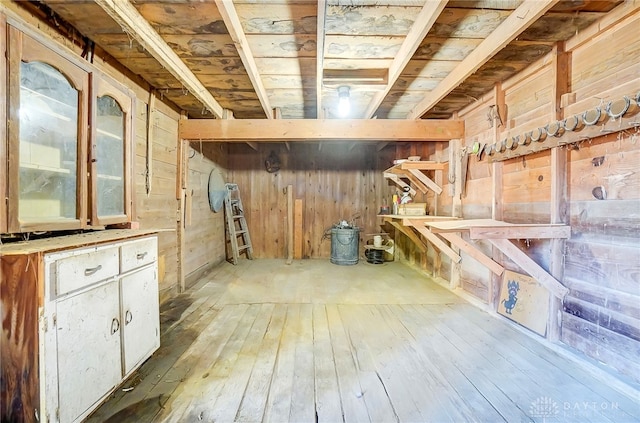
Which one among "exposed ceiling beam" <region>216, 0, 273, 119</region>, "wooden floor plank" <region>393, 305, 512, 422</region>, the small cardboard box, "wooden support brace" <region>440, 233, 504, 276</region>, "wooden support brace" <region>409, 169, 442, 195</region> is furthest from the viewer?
the small cardboard box

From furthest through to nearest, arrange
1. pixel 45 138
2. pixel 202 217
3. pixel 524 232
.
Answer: pixel 202 217
pixel 524 232
pixel 45 138

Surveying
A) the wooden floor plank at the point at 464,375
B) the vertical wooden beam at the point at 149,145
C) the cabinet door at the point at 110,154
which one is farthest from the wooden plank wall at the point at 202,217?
the wooden floor plank at the point at 464,375

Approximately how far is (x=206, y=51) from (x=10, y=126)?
1.22 metres

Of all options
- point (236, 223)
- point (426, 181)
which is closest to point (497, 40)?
point (426, 181)

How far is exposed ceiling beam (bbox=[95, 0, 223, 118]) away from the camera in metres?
1.44

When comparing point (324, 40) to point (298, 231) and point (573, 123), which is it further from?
point (298, 231)

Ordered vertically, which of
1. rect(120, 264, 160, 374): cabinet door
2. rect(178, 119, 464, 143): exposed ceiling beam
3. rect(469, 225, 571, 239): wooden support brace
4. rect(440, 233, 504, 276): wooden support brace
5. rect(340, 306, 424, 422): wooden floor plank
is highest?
rect(178, 119, 464, 143): exposed ceiling beam

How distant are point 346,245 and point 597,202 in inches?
125

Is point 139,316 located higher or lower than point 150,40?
lower

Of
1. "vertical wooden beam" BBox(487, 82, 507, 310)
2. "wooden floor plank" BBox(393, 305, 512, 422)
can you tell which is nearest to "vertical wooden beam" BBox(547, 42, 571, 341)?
"vertical wooden beam" BBox(487, 82, 507, 310)

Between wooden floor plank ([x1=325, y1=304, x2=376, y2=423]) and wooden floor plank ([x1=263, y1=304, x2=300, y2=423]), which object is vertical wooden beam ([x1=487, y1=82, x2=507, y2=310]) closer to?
wooden floor plank ([x1=325, y1=304, x2=376, y2=423])

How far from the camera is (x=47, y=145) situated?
4.35 feet

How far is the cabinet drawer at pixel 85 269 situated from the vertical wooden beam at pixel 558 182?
253cm

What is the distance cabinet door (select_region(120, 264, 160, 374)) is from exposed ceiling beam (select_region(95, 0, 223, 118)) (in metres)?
1.33
